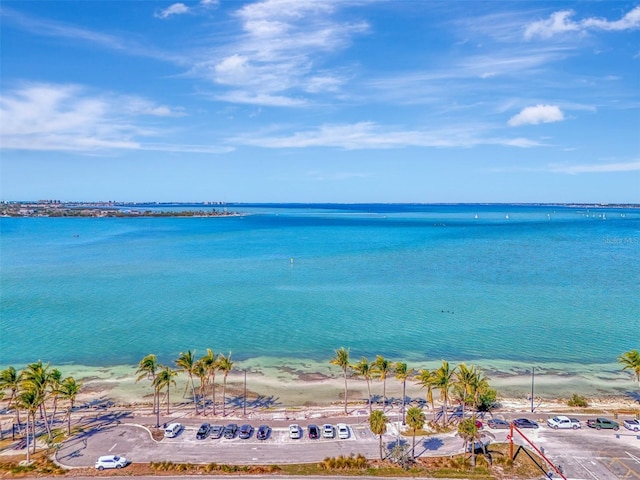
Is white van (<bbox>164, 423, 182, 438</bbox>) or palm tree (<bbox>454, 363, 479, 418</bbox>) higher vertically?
palm tree (<bbox>454, 363, 479, 418</bbox>)

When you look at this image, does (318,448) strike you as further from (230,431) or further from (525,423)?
(525,423)

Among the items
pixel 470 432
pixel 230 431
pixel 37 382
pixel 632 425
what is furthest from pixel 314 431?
pixel 632 425

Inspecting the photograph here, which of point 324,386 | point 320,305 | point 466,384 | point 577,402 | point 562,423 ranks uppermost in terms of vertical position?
point 466,384

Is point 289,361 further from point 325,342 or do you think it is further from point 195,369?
point 195,369

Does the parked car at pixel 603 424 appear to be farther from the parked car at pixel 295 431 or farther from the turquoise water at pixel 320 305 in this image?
the parked car at pixel 295 431

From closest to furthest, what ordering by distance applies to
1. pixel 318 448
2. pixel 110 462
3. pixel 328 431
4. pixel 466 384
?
pixel 110 462
pixel 318 448
pixel 466 384
pixel 328 431

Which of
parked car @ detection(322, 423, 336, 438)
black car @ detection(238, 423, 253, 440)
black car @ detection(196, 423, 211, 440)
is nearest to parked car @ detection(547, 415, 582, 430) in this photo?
parked car @ detection(322, 423, 336, 438)

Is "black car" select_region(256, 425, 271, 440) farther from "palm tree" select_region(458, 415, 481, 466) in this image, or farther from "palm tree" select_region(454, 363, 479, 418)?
"palm tree" select_region(454, 363, 479, 418)
